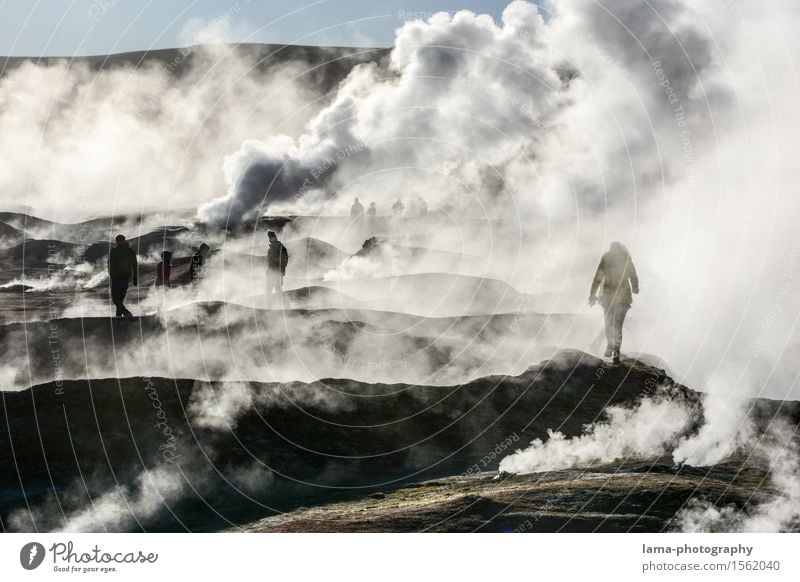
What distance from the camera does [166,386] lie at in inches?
715

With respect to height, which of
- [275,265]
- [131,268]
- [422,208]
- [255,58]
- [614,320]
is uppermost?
[255,58]

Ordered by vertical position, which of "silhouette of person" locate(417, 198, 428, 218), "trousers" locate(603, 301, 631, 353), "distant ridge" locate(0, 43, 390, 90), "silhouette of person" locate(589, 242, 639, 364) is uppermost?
"distant ridge" locate(0, 43, 390, 90)

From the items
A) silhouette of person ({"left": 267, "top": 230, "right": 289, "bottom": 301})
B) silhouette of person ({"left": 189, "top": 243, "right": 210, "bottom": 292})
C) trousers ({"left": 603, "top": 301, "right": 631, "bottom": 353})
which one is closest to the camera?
Answer: trousers ({"left": 603, "top": 301, "right": 631, "bottom": 353})

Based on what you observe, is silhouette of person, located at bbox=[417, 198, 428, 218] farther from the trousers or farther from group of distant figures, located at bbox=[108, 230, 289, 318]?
the trousers

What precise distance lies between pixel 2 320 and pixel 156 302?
4.89m

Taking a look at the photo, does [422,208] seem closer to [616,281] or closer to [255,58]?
[255,58]

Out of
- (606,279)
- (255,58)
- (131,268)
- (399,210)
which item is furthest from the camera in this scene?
(255,58)

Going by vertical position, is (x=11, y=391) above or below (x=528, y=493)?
above

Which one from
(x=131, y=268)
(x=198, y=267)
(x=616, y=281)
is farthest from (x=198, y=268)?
(x=616, y=281)

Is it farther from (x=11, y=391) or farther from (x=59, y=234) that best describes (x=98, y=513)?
(x=59, y=234)

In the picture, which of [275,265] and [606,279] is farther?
[275,265]

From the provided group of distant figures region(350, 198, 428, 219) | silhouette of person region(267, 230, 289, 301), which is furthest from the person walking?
group of distant figures region(350, 198, 428, 219)
